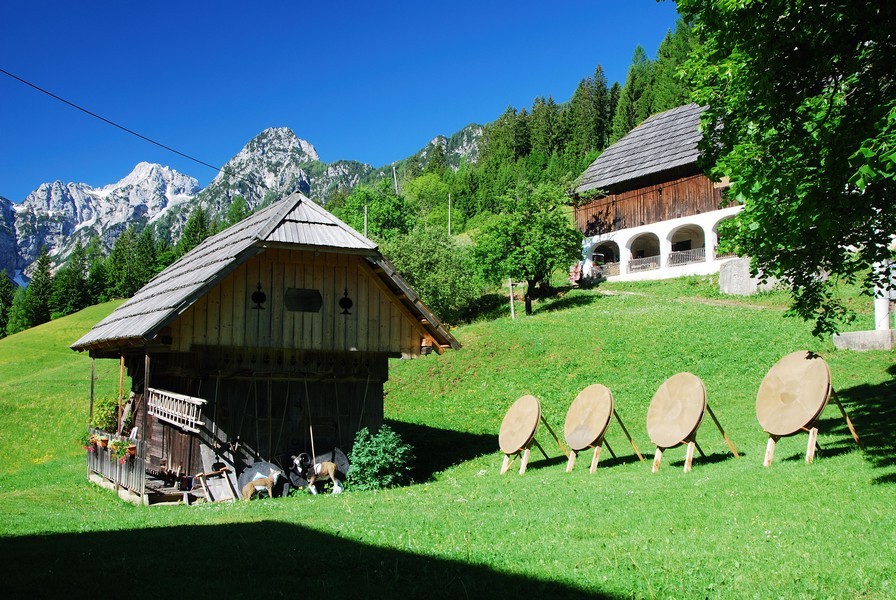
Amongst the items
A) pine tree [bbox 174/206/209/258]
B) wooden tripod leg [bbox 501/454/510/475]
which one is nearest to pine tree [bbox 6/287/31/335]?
pine tree [bbox 174/206/209/258]

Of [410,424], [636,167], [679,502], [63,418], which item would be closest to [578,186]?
[636,167]

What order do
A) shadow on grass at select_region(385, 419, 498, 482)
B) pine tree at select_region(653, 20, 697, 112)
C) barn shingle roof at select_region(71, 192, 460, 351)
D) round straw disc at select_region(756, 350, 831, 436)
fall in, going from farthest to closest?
pine tree at select_region(653, 20, 697, 112)
shadow on grass at select_region(385, 419, 498, 482)
barn shingle roof at select_region(71, 192, 460, 351)
round straw disc at select_region(756, 350, 831, 436)

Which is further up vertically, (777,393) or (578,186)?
(578,186)

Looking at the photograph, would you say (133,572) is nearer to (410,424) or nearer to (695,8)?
(695,8)

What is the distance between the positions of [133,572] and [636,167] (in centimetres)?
4735

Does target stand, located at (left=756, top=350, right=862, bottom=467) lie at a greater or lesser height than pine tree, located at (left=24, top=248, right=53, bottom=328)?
lesser

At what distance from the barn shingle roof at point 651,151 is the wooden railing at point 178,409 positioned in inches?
1503

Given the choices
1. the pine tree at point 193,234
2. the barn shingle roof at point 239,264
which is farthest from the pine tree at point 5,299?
the barn shingle roof at point 239,264

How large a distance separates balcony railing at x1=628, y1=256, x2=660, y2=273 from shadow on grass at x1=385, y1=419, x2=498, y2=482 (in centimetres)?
2808

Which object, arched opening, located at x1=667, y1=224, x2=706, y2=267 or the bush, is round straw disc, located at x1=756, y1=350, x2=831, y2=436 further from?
arched opening, located at x1=667, y1=224, x2=706, y2=267

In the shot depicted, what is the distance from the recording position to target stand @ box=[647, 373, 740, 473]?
12.7m

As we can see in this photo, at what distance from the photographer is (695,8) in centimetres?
1283

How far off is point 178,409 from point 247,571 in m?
8.97

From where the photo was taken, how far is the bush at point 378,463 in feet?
52.7
